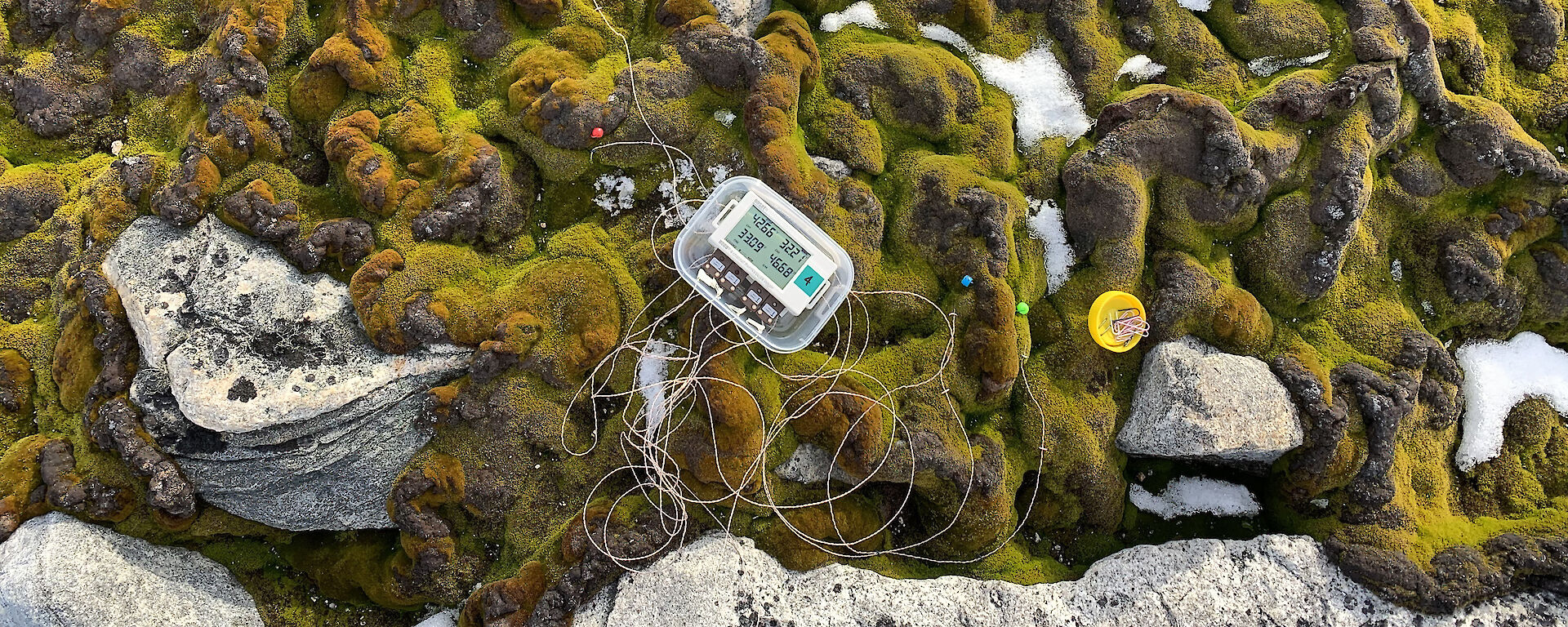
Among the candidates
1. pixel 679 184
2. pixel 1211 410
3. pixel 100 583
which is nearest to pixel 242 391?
pixel 100 583

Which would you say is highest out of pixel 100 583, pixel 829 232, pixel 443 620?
pixel 829 232

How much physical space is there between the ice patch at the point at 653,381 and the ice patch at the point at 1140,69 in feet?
19.1

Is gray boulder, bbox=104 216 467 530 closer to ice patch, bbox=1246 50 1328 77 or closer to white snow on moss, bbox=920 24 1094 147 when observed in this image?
white snow on moss, bbox=920 24 1094 147

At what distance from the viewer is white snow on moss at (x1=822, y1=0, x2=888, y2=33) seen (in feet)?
29.0

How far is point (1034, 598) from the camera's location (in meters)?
7.43

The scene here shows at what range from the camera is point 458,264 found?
25.2 feet

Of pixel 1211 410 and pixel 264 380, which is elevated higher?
pixel 264 380

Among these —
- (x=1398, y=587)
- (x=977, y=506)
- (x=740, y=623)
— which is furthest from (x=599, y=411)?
(x=1398, y=587)

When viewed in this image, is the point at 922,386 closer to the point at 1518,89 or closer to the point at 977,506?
the point at 977,506

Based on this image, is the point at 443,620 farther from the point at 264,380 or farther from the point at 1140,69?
the point at 1140,69

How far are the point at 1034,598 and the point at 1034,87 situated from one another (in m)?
5.31

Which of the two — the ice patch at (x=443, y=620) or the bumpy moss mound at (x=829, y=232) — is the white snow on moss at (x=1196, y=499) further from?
the ice patch at (x=443, y=620)

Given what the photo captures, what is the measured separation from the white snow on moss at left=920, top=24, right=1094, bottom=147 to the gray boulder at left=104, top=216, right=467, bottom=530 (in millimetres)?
6168

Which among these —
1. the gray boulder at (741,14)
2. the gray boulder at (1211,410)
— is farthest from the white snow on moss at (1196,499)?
the gray boulder at (741,14)
